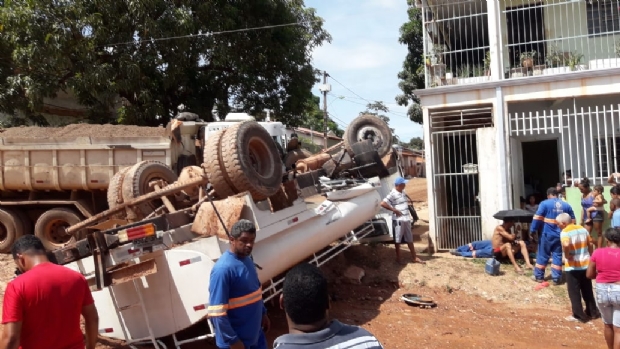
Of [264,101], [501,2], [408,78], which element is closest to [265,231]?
[501,2]

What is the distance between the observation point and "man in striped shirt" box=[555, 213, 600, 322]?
6742mm

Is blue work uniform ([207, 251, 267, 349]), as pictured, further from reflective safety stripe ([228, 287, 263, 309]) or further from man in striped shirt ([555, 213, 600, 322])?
man in striped shirt ([555, 213, 600, 322])

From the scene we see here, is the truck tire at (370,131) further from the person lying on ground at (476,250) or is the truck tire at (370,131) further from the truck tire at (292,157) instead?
the person lying on ground at (476,250)

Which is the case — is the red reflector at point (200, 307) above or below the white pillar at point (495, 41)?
below

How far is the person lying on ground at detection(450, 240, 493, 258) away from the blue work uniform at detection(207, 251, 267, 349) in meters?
7.01

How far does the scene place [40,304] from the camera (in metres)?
3.03

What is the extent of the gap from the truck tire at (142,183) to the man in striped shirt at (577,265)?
5.08m

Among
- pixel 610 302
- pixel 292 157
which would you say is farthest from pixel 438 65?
pixel 610 302

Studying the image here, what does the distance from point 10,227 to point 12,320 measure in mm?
8715

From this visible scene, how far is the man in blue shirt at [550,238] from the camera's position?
322 inches

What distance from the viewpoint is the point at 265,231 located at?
5.75m

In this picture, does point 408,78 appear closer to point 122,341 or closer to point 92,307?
point 122,341

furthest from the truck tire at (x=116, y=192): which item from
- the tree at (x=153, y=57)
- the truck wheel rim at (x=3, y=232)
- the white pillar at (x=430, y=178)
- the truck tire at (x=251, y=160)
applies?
the tree at (x=153, y=57)

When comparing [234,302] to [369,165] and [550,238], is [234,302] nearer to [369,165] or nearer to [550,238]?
[550,238]
